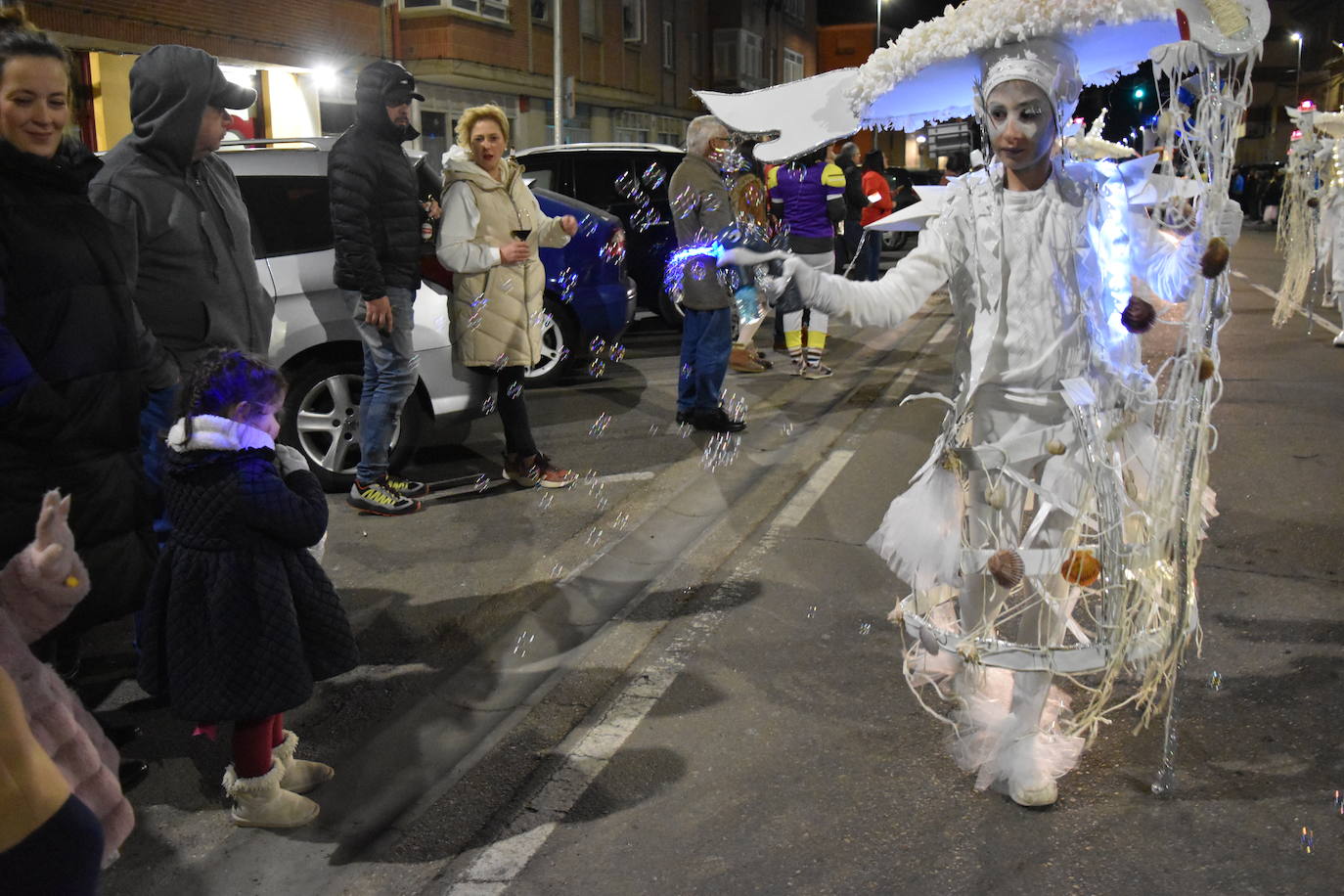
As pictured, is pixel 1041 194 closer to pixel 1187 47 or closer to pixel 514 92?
pixel 1187 47

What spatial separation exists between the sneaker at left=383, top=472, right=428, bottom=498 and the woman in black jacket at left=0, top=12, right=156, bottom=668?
8.68 feet

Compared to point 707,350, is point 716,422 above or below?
below

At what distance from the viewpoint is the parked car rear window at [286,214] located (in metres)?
6.10

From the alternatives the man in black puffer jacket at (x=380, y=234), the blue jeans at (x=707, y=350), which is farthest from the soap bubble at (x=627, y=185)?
the man in black puffer jacket at (x=380, y=234)

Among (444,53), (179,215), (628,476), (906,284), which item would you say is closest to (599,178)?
(628,476)

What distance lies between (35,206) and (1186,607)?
3.30 meters

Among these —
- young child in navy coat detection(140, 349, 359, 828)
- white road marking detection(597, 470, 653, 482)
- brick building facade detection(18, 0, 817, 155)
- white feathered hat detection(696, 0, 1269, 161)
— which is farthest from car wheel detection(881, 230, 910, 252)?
young child in navy coat detection(140, 349, 359, 828)

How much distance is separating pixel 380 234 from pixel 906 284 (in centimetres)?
325

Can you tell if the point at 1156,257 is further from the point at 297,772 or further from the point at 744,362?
the point at 744,362

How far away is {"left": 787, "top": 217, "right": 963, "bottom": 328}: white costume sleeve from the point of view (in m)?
3.13

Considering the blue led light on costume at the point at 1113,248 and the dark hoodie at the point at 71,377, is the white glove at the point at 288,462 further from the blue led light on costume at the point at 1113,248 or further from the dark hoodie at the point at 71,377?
the blue led light on costume at the point at 1113,248

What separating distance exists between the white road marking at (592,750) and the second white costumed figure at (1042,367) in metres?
1.08

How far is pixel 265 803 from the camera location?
10.4 ft

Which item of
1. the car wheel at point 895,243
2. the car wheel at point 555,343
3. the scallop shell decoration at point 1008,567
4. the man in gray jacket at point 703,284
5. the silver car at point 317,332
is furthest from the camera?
the car wheel at point 895,243
